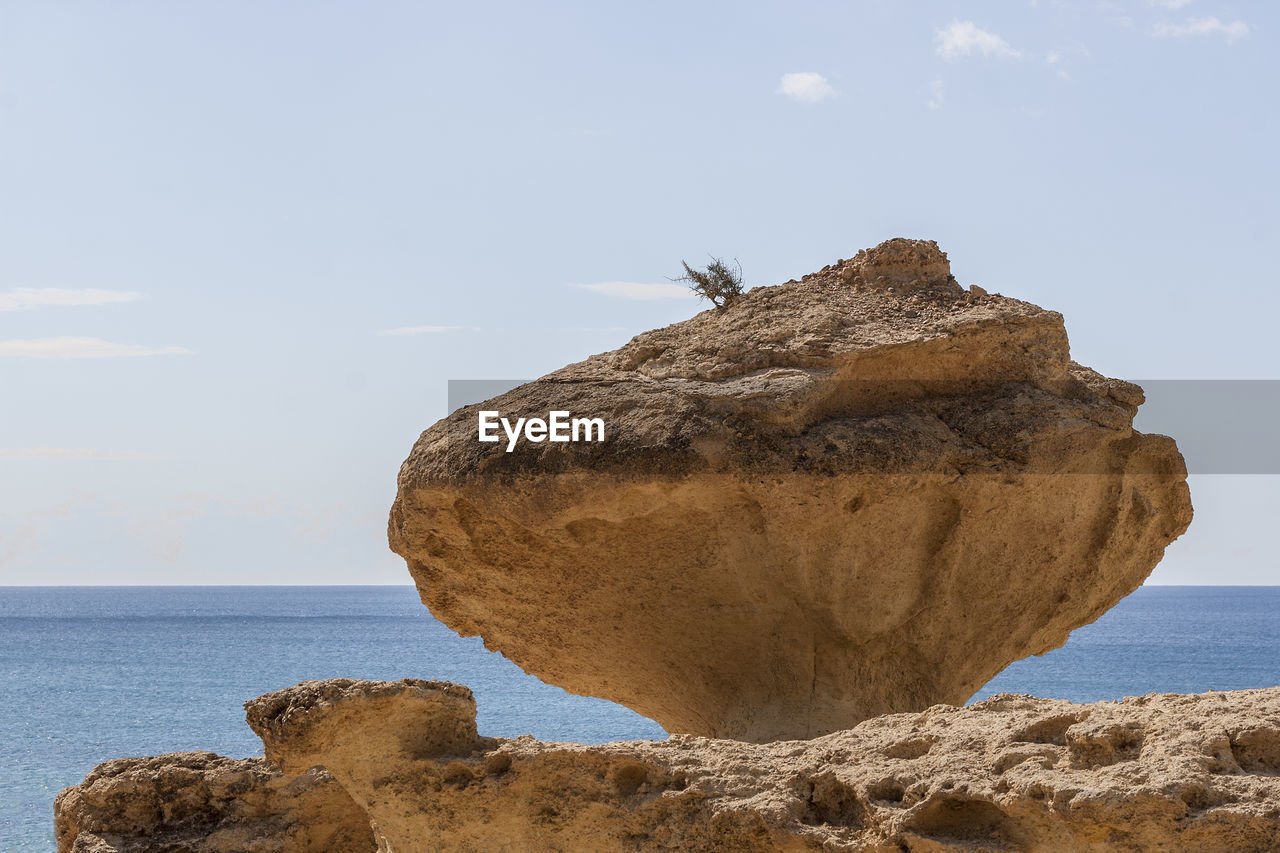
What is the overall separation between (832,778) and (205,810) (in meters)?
3.38

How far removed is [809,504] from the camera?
253 inches

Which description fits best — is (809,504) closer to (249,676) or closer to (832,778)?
(832,778)

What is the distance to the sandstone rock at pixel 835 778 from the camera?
14.8 feet

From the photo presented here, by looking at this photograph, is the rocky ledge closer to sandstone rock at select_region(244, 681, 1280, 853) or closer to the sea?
sandstone rock at select_region(244, 681, 1280, 853)

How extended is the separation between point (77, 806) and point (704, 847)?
11.1 feet

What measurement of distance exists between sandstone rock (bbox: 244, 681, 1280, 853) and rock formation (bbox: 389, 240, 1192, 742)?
4.19 ft

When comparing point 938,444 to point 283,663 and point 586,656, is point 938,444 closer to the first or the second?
point 586,656

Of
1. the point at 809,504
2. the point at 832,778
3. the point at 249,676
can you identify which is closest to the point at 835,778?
the point at 832,778

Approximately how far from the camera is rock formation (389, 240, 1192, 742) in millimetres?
6520

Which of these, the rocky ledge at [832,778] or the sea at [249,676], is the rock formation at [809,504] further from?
the sea at [249,676]

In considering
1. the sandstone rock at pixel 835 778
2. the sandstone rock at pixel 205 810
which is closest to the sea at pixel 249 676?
the sandstone rock at pixel 205 810

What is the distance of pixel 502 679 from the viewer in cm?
4391

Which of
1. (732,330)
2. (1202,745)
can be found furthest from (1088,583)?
(1202,745)

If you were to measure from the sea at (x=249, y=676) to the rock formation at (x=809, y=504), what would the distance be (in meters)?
14.1
